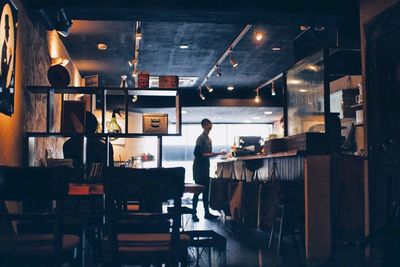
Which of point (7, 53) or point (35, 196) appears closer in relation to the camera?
point (35, 196)

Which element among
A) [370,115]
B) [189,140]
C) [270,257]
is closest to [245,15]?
[370,115]

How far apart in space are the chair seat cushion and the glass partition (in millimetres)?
4853

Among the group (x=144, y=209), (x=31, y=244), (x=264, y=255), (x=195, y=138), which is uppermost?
(x=195, y=138)

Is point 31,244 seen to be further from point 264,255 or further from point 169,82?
point 264,255

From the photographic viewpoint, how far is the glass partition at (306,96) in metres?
7.33

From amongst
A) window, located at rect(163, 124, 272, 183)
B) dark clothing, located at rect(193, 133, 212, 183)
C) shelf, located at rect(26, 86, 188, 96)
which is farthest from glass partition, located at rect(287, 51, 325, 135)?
window, located at rect(163, 124, 272, 183)

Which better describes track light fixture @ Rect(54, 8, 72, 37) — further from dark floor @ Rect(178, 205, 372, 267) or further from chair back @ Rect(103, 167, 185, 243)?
chair back @ Rect(103, 167, 185, 243)

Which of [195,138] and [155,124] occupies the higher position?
[195,138]

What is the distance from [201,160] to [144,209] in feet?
20.4

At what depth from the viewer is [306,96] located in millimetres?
7918

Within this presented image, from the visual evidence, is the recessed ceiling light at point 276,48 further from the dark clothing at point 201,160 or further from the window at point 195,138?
the window at point 195,138

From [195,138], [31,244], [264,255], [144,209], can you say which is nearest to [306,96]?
[264,255]

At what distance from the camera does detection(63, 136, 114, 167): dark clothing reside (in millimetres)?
4949

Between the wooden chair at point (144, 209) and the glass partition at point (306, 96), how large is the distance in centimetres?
458
